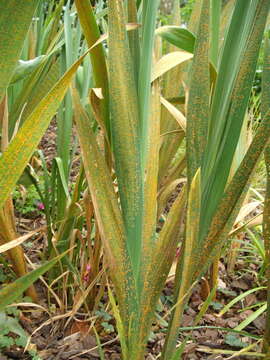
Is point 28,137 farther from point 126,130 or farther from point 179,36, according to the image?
point 179,36

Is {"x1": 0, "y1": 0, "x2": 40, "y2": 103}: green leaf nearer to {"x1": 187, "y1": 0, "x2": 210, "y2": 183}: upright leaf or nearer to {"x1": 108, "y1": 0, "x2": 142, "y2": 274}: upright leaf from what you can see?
{"x1": 108, "y1": 0, "x2": 142, "y2": 274}: upright leaf

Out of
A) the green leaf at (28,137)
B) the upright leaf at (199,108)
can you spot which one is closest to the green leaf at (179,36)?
the upright leaf at (199,108)

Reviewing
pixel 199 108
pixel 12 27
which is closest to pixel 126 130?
pixel 199 108

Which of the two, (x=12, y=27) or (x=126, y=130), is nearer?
(x=12, y=27)

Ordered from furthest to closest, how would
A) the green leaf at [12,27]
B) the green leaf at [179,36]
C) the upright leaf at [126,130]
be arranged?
the green leaf at [179,36] → the upright leaf at [126,130] → the green leaf at [12,27]

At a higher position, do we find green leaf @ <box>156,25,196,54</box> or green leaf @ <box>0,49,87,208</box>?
green leaf @ <box>156,25,196,54</box>

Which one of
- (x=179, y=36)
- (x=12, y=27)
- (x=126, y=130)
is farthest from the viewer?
(x=179, y=36)

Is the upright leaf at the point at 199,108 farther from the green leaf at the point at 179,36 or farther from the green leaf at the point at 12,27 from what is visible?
the green leaf at the point at 12,27

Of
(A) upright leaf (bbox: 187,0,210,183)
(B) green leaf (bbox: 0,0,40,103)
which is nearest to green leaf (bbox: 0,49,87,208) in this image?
(B) green leaf (bbox: 0,0,40,103)

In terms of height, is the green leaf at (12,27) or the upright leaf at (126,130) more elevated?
the green leaf at (12,27)

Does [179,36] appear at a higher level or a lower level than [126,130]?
higher

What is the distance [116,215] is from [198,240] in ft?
0.42

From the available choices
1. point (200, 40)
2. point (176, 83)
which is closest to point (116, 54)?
point (200, 40)

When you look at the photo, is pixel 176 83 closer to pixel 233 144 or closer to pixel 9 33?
pixel 233 144
